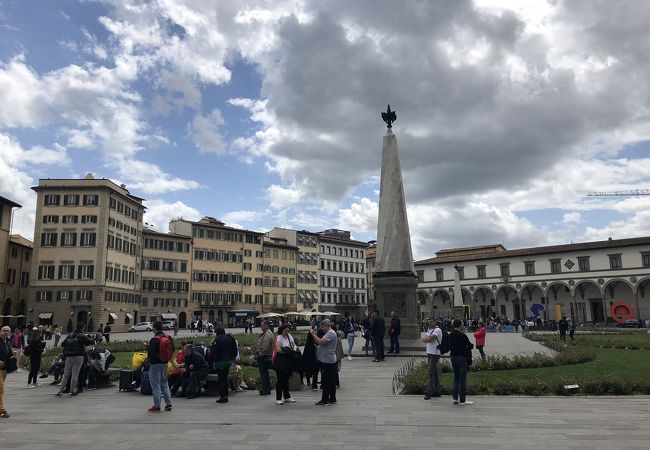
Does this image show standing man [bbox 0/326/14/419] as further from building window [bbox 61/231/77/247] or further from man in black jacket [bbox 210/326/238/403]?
building window [bbox 61/231/77/247]

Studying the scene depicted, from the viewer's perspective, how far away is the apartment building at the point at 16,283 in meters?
53.2

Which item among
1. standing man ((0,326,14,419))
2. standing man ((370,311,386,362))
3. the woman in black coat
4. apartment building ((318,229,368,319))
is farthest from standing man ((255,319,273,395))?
apartment building ((318,229,368,319))

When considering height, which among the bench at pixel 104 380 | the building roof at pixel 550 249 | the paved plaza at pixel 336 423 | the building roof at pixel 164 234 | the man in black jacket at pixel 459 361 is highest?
the building roof at pixel 164 234

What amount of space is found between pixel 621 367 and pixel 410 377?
301 inches

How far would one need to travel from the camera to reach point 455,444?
6906 millimetres

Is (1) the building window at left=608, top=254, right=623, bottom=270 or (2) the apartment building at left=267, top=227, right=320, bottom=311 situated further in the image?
(2) the apartment building at left=267, top=227, right=320, bottom=311

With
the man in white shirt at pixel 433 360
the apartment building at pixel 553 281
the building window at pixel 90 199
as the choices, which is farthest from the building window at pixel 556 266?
the man in white shirt at pixel 433 360

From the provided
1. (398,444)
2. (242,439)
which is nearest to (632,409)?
(398,444)

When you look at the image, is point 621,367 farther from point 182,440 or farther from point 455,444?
point 182,440

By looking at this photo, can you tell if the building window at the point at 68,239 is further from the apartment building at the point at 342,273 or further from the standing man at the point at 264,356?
the standing man at the point at 264,356

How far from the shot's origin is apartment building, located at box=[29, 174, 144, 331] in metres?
53.3

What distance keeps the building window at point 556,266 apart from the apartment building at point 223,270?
1593 inches

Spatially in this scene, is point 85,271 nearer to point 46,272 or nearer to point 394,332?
point 46,272

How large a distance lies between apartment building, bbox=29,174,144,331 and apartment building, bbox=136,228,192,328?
6.61 metres
